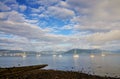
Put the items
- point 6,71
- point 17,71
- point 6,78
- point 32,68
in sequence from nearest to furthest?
point 6,78, point 6,71, point 17,71, point 32,68

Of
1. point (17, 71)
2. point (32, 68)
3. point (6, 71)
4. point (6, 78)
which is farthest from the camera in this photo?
point (32, 68)

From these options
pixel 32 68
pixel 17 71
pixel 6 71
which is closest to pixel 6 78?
pixel 6 71

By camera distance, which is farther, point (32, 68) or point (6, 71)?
point (32, 68)

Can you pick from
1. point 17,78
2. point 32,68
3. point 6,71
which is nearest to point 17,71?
point 6,71

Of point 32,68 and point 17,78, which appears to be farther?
point 32,68

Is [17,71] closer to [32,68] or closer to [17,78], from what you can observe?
[17,78]

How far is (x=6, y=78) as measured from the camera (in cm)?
1847

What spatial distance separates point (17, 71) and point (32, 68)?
27.5ft

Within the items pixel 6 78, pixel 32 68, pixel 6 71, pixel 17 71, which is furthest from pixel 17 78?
pixel 32 68

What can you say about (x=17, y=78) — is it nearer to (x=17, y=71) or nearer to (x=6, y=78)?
(x=6, y=78)

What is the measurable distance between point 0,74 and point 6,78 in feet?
3.74

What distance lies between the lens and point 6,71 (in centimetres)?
2088

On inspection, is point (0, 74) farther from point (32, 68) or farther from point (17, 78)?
point (32, 68)

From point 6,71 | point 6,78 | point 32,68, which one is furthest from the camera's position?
point 32,68
